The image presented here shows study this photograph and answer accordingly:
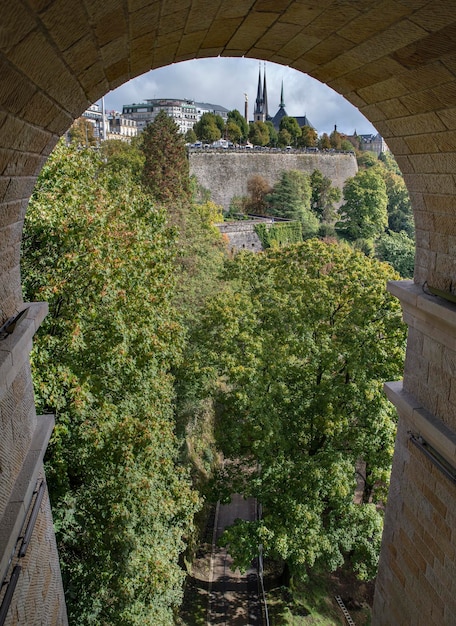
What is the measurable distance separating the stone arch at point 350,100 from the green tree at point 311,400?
267 inches

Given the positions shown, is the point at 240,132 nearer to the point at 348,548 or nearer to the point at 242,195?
the point at 242,195

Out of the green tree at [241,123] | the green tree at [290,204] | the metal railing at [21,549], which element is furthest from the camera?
the green tree at [241,123]

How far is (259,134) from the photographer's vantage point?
59.8 m

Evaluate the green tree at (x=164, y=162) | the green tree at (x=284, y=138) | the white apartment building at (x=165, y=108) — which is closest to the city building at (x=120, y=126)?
the white apartment building at (x=165, y=108)

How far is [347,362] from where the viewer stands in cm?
1192

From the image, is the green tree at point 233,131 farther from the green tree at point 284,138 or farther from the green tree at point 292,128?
the green tree at point 292,128

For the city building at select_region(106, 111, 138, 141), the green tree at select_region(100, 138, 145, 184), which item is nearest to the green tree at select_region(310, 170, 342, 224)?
the green tree at select_region(100, 138, 145, 184)

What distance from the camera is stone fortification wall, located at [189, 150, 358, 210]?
48.9m

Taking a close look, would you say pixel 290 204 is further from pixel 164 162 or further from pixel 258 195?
pixel 164 162

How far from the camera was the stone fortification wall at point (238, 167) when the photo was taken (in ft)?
161

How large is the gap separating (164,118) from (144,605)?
955 inches

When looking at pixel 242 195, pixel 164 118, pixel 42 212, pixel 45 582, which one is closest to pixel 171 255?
pixel 42 212

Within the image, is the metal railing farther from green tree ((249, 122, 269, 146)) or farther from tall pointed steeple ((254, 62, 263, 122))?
tall pointed steeple ((254, 62, 263, 122))

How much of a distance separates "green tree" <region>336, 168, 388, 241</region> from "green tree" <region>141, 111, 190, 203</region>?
19647 millimetres
